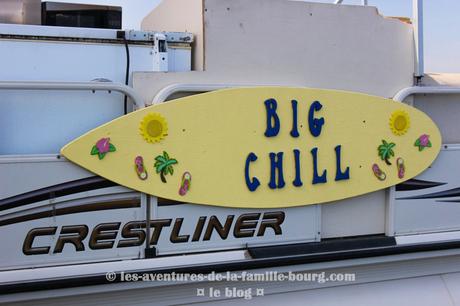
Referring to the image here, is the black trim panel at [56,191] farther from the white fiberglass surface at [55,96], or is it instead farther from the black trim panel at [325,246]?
the black trim panel at [325,246]

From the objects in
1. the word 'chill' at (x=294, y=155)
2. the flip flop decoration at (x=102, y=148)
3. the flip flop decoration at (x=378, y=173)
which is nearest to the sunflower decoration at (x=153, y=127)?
the flip flop decoration at (x=102, y=148)

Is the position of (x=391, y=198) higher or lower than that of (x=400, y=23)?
lower

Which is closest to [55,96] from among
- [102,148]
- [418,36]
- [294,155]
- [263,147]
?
[102,148]

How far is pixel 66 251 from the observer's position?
178 cm

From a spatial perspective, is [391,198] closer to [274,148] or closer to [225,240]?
[274,148]

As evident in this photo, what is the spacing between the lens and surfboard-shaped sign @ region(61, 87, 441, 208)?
1807 mm

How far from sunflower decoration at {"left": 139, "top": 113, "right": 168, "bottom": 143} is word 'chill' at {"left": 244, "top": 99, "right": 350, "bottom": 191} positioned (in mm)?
347

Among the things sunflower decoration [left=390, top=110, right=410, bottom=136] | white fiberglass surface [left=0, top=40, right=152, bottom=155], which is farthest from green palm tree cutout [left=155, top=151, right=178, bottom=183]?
sunflower decoration [left=390, top=110, right=410, bottom=136]

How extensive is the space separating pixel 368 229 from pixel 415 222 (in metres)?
0.23

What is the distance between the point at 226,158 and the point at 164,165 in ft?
0.79

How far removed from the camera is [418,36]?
2.35 meters

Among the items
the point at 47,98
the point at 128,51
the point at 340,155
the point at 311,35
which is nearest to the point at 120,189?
the point at 47,98

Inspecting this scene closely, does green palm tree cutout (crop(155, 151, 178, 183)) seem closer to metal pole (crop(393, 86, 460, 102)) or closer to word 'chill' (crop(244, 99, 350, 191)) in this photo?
word 'chill' (crop(244, 99, 350, 191))

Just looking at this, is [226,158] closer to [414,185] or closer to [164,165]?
[164,165]
